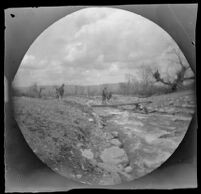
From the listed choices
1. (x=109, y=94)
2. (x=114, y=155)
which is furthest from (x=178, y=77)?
(x=114, y=155)

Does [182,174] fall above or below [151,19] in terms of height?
below

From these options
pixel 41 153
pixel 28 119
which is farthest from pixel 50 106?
pixel 41 153

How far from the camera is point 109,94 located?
5.02 feet

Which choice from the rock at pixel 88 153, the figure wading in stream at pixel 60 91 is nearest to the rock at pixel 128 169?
the rock at pixel 88 153

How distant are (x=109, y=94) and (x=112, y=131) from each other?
0.18m

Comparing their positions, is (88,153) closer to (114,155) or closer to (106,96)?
(114,155)

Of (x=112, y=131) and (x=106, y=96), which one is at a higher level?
(x=106, y=96)

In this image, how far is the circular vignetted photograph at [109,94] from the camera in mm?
1524

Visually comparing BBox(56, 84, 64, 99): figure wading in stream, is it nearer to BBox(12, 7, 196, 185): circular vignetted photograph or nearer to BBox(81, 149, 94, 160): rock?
BBox(12, 7, 196, 185): circular vignetted photograph

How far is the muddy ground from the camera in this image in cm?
154

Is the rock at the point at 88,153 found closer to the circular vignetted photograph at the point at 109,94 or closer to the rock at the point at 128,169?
the circular vignetted photograph at the point at 109,94

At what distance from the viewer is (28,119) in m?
1.59

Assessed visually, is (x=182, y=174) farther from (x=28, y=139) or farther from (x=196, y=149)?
(x=28, y=139)

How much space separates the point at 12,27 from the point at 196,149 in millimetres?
1124
